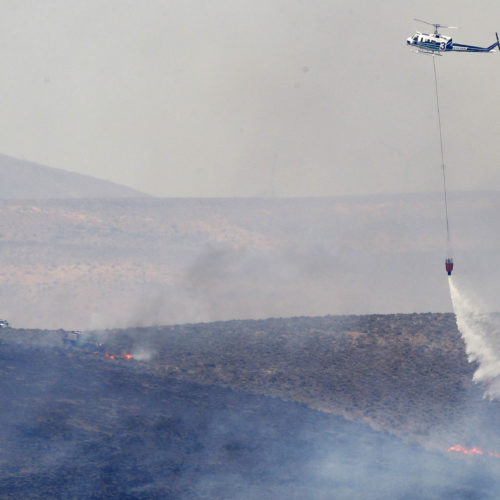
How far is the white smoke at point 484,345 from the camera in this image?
170ft

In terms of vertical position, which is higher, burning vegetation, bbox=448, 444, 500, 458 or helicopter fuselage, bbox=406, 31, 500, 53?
helicopter fuselage, bbox=406, 31, 500, 53

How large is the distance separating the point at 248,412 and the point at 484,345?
18108mm

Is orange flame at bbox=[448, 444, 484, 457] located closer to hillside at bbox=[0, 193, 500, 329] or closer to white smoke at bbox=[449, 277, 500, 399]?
white smoke at bbox=[449, 277, 500, 399]

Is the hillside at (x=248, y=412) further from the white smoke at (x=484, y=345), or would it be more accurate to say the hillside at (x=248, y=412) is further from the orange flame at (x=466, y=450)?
the white smoke at (x=484, y=345)

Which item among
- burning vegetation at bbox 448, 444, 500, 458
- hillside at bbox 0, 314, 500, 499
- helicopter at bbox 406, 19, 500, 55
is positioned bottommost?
A: burning vegetation at bbox 448, 444, 500, 458

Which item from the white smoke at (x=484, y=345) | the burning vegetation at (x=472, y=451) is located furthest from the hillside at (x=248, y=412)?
the white smoke at (x=484, y=345)

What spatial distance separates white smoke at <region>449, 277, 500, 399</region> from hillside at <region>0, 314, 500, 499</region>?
78 centimetres

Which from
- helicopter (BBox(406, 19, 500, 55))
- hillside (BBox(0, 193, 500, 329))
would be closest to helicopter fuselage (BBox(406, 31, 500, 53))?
helicopter (BBox(406, 19, 500, 55))

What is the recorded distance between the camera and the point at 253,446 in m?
40.8

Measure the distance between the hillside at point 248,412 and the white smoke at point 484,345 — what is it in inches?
30.8

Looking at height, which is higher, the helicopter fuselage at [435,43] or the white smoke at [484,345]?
the helicopter fuselage at [435,43]

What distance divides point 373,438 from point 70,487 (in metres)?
15.6

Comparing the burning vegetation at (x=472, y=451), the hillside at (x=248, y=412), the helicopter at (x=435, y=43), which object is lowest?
the burning vegetation at (x=472, y=451)

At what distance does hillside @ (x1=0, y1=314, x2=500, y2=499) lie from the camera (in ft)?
120
